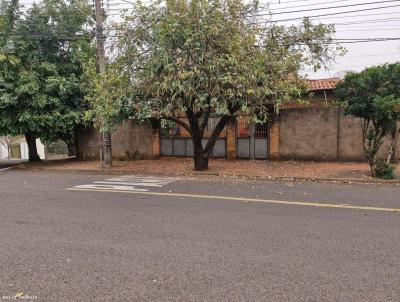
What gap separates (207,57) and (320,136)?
6.73 meters

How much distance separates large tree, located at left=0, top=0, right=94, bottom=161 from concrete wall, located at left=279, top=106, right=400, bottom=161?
8892 millimetres

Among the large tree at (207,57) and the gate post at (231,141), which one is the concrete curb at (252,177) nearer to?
the large tree at (207,57)

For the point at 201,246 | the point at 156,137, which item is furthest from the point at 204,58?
the point at 156,137

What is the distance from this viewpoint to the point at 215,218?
662cm

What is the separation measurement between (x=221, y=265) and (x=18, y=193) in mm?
6917

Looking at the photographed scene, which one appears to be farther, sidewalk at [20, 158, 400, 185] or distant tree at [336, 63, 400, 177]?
sidewalk at [20, 158, 400, 185]

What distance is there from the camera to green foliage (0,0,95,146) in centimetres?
1546

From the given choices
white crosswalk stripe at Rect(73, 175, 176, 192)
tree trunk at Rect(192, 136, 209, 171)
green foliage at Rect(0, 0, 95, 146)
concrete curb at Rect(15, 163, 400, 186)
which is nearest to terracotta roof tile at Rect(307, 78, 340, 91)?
tree trunk at Rect(192, 136, 209, 171)

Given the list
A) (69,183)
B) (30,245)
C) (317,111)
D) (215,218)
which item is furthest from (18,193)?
(317,111)

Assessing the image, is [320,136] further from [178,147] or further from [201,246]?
[201,246]

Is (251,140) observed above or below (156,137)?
below

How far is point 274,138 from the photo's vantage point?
1600cm

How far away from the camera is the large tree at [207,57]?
1084cm

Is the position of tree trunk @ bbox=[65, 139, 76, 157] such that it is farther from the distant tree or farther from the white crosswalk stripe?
the distant tree
